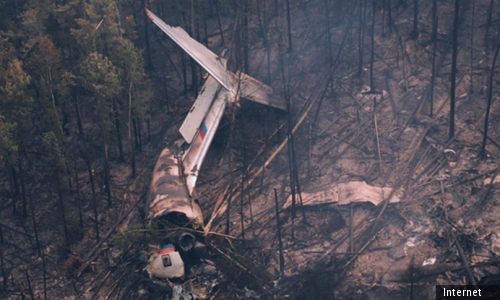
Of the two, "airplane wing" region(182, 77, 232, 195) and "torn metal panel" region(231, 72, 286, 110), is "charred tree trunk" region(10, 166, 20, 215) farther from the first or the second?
"torn metal panel" region(231, 72, 286, 110)

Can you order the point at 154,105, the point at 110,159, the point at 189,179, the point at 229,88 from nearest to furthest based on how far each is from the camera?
the point at 189,179 → the point at 229,88 → the point at 110,159 → the point at 154,105

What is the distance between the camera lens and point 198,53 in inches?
1208

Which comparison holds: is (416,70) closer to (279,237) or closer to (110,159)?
(279,237)

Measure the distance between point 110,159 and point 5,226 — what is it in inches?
298

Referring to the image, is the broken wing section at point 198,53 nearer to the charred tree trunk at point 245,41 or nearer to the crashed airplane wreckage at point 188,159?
the crashed airplane wreckage at point 188,159

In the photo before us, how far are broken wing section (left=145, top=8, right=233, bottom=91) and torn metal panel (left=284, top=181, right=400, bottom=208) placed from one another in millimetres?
8377

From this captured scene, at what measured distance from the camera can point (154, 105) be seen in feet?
120

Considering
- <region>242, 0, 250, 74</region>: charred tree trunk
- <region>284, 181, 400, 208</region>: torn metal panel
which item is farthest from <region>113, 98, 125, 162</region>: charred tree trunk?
<region>284, 181, 400, 208</region>: torn metal panel

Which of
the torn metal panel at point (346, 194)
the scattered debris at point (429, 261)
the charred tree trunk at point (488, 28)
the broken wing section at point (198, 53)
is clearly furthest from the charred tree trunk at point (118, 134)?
the charred tree trunk at point (488, 28)

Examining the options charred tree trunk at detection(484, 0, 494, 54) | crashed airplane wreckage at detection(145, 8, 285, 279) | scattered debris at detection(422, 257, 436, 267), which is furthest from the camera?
charred tree trunk at detection(484, 0, 494, 54)

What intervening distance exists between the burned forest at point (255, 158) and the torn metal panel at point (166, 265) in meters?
0.07

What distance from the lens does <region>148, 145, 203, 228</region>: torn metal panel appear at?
24969 millimetres

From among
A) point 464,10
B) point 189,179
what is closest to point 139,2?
point 189,179

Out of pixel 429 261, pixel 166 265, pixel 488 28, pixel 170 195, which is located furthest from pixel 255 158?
pixel 488 28
